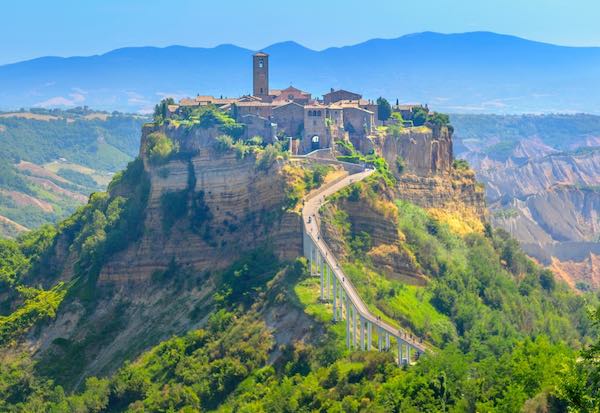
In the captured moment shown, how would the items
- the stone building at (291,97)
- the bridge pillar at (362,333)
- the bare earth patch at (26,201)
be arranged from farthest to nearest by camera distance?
1. the bare earth patch at (26,201)
2. the stone building at (291,97)
3. the bridge pillar at (362,333)

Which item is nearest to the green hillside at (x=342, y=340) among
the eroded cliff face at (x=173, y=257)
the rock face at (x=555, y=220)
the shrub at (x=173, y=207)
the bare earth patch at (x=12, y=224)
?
the eroded cliff face at (x=173, y=257)

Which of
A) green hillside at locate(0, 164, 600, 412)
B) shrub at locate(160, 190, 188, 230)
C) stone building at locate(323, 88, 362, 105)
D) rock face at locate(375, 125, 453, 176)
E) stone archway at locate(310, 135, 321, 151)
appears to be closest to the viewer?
green hillside at locate(0, 164, 600, 412)

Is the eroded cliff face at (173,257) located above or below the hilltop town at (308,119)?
below

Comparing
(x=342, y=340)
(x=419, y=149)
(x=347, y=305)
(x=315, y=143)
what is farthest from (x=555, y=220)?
(x=342, y=340)

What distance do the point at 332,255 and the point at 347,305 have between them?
6.82 meters

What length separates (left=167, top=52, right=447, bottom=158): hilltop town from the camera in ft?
257

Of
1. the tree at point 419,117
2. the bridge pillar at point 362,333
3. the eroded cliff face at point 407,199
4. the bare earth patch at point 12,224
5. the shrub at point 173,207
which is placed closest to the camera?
the bridge pillar at point 362,333

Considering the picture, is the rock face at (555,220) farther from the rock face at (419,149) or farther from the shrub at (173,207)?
the shrub at (173,207)

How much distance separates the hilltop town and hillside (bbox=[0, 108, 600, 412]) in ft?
4.72

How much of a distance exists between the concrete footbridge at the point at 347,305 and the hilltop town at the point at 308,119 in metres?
10.3

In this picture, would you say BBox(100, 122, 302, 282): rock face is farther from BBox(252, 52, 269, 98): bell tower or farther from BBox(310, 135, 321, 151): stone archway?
BBox(252, 52, 269, 98): bell tower

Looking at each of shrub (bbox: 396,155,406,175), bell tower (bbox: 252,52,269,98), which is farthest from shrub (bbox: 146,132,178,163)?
shrub (bbox: 396,155,406,175)

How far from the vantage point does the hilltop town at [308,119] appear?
7844 cm

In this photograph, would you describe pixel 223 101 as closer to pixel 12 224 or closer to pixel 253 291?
pixel 253 291
